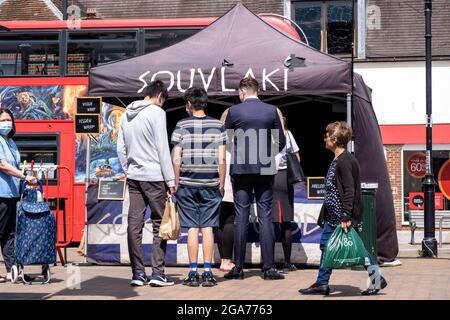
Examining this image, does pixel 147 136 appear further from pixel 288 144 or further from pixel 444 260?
pixel 444 260

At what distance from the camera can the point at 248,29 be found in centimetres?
1184

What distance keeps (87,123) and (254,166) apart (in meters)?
3.28

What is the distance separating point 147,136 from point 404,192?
17628 mm

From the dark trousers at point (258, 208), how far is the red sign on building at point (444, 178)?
1662cm

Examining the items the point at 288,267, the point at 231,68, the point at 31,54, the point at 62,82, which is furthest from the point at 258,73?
the point at 31,54

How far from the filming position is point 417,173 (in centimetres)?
2575

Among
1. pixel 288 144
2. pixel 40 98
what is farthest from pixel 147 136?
pixel 40 98

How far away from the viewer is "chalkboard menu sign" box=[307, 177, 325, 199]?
36.8 feet

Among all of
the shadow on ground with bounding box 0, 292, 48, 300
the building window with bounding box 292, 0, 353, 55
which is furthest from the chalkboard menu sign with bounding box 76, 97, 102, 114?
the building window with bounding box 292, 0, 353, 55

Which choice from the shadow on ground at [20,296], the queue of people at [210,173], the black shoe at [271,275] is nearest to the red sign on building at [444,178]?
the queue of people at [210,173]

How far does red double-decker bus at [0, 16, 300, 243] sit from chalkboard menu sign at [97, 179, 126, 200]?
558cm

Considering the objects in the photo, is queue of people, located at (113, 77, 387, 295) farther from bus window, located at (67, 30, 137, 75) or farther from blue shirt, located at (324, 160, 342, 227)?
bus window, located at (67, 30, 137, 75)

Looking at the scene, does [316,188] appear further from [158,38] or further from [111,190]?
[158,38]

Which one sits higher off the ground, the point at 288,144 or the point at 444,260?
the point at 288,144
